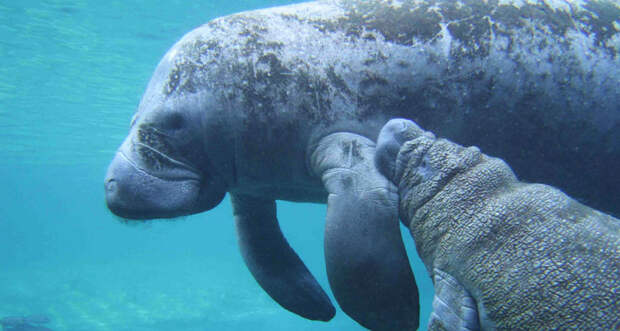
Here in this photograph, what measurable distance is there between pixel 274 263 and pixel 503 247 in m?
2.22

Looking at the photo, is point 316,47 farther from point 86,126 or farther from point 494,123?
point 86,126

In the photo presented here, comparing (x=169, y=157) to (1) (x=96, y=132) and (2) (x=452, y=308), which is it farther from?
(1) (x=96, y=132)

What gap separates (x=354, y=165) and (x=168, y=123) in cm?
122

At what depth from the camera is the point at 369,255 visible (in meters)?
2.12

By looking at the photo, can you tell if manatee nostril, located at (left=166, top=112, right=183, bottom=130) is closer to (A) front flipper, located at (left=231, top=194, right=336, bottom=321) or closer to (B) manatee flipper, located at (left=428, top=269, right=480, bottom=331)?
(A) front flipper, located at (left=231, top=194, right=336, bottom=321)

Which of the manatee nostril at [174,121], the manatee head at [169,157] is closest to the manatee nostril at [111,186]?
the manatee head at [169,157]

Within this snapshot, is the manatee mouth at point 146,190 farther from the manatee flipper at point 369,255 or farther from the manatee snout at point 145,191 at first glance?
the manatee flipper at point 369,255

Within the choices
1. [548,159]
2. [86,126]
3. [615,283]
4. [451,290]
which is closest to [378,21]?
[548,159]

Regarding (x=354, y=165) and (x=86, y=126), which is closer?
(x=354, y=165)

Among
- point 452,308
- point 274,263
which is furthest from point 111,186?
point 452,308

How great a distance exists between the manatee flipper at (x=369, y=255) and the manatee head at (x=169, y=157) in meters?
0.94

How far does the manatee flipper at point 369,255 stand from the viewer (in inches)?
83.4

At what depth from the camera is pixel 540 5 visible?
9.91 feet

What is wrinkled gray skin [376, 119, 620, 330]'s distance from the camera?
1497 mm
